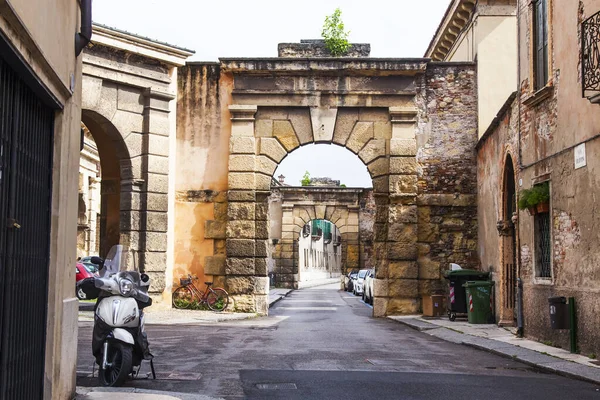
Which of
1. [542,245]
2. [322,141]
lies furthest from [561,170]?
[322,141]

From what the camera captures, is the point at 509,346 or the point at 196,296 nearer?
the point at 509,346

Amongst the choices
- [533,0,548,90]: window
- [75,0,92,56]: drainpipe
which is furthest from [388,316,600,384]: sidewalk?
[75,0,92,56]: drainpipe

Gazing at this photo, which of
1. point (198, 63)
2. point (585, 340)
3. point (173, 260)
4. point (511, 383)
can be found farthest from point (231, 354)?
point (198, 63)

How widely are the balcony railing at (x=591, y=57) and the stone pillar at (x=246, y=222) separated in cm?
1038

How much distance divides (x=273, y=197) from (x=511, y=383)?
123 ft

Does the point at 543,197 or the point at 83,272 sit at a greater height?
the point at 543,197

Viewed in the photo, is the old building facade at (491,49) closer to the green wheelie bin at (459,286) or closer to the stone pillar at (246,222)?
the green wheelie bin at (459,286)

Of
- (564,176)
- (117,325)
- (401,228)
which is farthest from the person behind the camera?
(401,228)

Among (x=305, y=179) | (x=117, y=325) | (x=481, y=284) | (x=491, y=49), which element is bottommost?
(x=117, y=325)

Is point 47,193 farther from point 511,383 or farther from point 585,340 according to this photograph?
point 585,340

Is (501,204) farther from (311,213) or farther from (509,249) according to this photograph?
(311,213)

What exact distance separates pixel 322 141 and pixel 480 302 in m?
5.82

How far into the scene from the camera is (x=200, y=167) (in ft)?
66.6

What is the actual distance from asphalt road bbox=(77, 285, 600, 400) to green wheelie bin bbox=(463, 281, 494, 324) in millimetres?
2435
